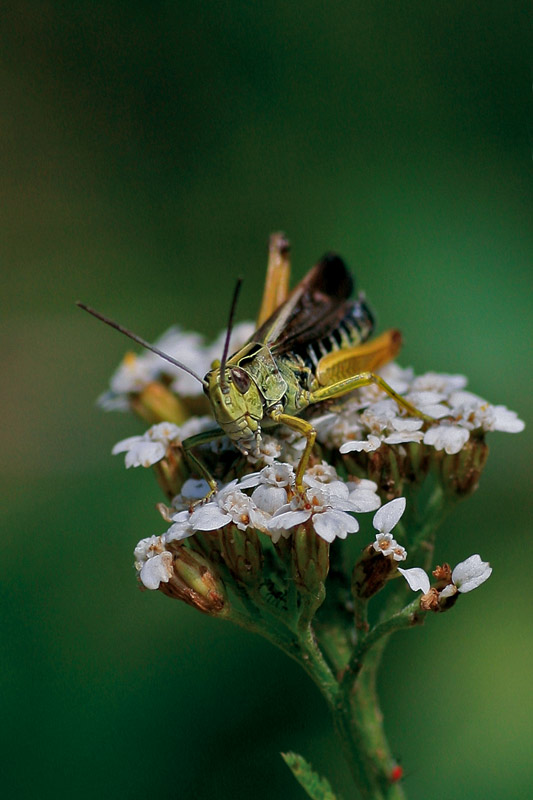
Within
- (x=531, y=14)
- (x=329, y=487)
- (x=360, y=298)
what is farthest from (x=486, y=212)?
(x=329, y=487)

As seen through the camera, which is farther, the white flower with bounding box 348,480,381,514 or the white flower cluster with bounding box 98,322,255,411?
the white flower cluster with bounding box 98,322,255,411

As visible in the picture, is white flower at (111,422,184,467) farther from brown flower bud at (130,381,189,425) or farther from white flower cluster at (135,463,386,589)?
brown flower bud at (130,381,189,425)

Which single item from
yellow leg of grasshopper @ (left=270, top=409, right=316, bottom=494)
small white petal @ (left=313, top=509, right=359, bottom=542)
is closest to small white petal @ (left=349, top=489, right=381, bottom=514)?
small white petal @ (left=313, top=509, right=359, bottom=542)

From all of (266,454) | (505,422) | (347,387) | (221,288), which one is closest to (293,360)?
(347,387)

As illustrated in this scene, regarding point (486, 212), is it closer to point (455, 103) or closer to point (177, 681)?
point (455, 103)

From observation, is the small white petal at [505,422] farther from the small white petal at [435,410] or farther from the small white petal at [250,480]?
the small white petal at [250,480]

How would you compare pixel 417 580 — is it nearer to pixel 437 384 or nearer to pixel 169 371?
pixel 437 384

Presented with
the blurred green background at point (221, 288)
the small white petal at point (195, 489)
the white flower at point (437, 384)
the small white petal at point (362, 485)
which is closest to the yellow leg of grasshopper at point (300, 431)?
the small white petal at point (362, 485)

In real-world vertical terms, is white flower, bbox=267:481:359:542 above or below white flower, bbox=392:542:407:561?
above
